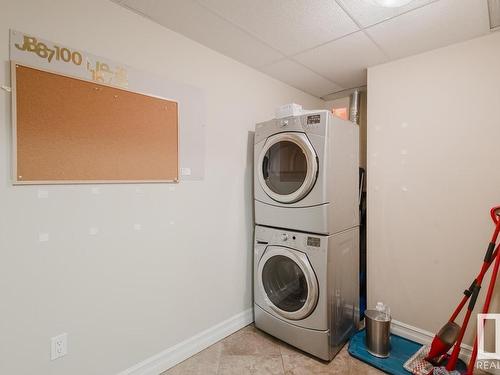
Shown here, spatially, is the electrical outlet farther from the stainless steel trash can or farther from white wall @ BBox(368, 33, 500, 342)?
white wall @ BBox(368, 33, 500, 342)

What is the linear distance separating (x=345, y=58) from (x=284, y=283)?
6.47 ft

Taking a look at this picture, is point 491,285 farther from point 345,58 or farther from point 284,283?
point 345,58

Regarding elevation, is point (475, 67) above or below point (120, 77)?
above

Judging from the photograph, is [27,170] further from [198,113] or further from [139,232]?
[198,113]

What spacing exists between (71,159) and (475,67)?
268cm

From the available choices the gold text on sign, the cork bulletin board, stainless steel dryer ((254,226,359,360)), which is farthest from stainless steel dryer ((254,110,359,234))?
the gold text on sign

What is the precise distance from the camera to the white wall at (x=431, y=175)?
187 cm

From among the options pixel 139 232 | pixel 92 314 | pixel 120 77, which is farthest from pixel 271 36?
pixel 92 314

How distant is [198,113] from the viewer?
6.61 ft

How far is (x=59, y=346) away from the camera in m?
1.42

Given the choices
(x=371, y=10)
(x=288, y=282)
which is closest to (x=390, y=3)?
(x=371, y=10)

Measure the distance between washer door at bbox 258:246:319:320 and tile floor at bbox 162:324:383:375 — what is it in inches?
11.1

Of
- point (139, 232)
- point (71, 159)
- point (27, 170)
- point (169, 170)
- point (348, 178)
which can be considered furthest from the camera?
Result: point (348, 178)

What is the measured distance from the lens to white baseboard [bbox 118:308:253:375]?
176 cm
